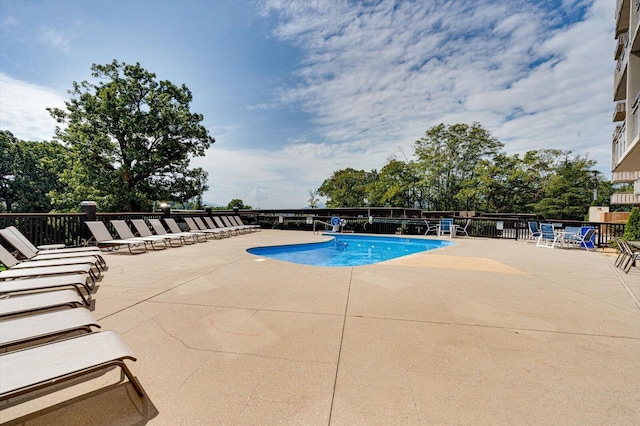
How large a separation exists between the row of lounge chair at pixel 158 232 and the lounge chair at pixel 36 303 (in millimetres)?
4628

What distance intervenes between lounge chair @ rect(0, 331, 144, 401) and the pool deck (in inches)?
11.9

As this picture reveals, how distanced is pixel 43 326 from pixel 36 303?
0.69 meters

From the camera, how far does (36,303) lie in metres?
2.30

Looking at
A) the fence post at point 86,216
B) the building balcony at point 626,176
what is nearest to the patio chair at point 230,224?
the fence post at point 86,216

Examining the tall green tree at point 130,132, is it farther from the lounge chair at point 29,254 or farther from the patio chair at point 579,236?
the patio chair at point 579,236

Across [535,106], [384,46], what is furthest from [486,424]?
[535,106]

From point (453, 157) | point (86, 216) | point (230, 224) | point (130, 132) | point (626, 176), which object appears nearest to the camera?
point (86, 216)

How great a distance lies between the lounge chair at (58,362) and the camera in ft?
4.05

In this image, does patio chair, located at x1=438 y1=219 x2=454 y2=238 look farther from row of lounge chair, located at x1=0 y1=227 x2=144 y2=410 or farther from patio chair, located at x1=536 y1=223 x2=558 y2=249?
row of lounge chair, located at x1=0 y1=227 x2=144 y2=410

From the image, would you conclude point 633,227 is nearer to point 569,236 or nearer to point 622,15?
point 569,236

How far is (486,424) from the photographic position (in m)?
1.42

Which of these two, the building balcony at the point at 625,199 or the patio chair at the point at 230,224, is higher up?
the building balcony at the point at 625,199

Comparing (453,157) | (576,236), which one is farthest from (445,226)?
(453,157)

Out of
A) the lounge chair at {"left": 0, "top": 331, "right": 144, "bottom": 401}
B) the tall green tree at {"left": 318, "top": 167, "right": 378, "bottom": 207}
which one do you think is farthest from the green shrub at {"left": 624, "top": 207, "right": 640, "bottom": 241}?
the tall green tree at {"left": 318, "top": 167, "right": 378, "bottom": 207}
